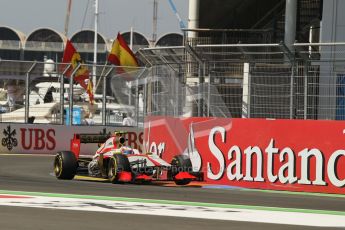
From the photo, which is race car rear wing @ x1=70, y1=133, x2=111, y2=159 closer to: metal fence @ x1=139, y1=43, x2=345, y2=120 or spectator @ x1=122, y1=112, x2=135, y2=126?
metal fence @ x1=139, y1=43, x2=345, y2=120

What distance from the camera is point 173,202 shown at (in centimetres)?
1184

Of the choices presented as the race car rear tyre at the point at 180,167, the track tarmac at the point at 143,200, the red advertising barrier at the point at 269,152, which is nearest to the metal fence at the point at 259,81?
the red advertising barrier at the point at 269,152

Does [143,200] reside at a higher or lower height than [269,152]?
lower

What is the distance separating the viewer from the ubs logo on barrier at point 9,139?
26016 millimetres

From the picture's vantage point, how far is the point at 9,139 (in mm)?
26031

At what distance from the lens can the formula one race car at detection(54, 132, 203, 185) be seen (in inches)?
598

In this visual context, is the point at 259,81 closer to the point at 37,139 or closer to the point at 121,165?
the point at 121,165

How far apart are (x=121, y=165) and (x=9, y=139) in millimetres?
11741

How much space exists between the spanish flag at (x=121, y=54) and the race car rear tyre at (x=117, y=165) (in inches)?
702

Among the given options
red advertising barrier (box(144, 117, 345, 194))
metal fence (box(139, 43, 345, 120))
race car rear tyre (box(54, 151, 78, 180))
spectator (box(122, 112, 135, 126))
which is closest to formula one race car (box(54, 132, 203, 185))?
race car rear tyre (box(54, 151, 78, 180))

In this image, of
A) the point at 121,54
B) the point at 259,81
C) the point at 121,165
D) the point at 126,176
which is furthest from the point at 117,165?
the point at 121,54

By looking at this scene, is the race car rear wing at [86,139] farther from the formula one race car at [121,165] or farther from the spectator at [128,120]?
the spectator at [128,120]

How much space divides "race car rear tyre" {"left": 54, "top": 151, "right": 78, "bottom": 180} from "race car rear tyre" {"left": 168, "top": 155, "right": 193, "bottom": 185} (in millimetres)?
2053

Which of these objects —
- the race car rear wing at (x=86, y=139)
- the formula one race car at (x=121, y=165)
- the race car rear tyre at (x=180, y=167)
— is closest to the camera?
the formula one race car at (x=121, y=165)
